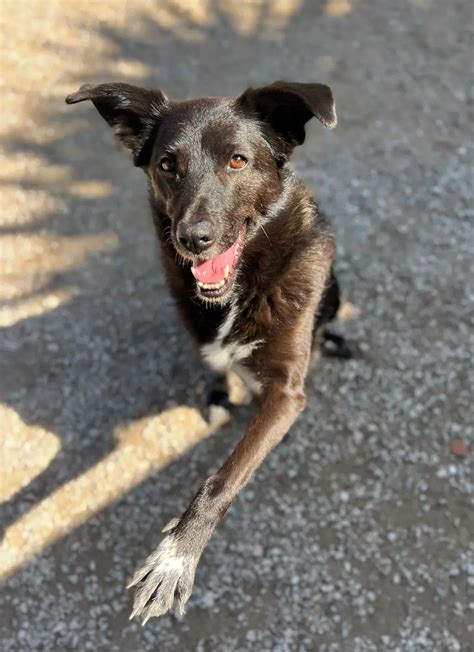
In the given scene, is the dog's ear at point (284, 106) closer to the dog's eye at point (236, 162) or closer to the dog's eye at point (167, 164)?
the dog's eye at point (236, 162)

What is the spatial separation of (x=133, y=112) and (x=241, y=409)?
1.78m

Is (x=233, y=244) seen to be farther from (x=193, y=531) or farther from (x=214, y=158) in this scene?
(x=193, y=531)

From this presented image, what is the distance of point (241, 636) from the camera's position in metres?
2.73

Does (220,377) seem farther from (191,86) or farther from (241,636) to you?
(191,86)

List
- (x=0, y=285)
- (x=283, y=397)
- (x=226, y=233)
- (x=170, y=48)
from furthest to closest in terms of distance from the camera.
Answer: (x=170, y=48), (x=0, y=285), (x=283, y=397), (x=226, y=233)

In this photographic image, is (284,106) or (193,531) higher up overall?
(284,106)

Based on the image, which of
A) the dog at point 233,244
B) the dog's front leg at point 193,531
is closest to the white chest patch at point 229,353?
the dog at point 233,244

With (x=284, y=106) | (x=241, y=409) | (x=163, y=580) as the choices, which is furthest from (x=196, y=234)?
(x=241, y=409)

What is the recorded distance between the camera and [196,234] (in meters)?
2.38

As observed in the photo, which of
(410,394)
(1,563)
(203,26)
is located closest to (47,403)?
(1,563)

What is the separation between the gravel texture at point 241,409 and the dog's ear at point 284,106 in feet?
5.19

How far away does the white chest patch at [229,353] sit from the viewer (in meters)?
2.82

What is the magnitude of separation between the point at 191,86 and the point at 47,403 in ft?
11.1

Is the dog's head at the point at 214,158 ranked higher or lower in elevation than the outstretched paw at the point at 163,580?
higher
